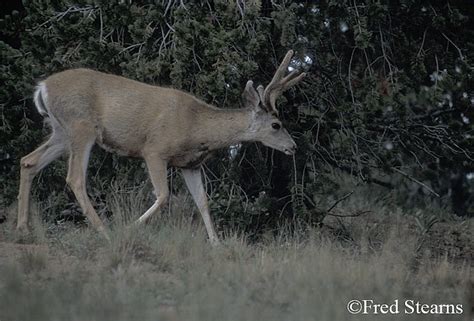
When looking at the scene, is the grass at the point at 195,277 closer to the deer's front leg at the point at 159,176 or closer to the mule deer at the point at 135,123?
the deer's front leg at the point at 159,176

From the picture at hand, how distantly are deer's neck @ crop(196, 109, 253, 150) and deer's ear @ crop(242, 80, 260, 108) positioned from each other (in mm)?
128

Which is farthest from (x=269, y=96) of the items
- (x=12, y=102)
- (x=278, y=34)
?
(x=12, y=102)

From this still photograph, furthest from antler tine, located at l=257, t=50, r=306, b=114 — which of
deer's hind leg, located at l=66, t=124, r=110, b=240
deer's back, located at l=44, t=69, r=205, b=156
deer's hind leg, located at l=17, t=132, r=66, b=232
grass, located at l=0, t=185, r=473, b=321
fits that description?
deer's hind leg, located at l=17, t=132, r=66, b=232

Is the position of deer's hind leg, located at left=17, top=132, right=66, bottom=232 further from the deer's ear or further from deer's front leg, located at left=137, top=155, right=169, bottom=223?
the deer's ear

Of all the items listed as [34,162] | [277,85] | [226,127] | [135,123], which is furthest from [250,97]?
[34,162]

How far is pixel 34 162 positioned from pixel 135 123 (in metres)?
1.32

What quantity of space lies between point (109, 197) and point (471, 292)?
539 centimetres

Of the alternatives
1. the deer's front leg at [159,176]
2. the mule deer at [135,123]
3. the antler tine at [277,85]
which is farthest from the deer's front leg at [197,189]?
the antler tine at [277,85]

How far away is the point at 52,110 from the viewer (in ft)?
36.0

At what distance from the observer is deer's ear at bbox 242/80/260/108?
36.2 ft

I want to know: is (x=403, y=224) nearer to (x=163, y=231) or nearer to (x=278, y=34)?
(x=278, y=34)

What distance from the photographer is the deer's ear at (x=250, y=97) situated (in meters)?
11.0

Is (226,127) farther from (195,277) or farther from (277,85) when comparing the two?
(195,277)

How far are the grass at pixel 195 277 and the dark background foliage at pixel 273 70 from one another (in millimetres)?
1595
